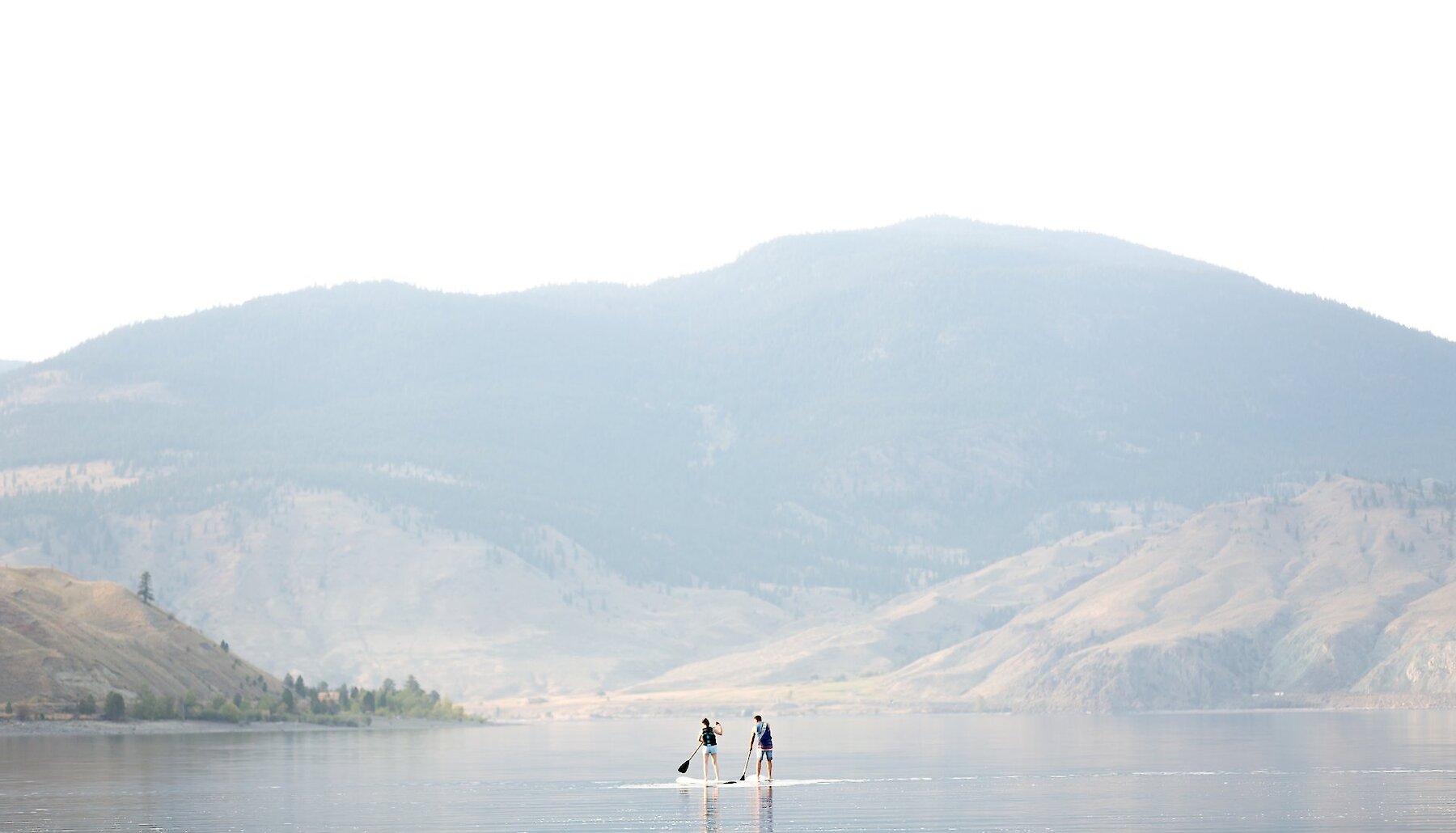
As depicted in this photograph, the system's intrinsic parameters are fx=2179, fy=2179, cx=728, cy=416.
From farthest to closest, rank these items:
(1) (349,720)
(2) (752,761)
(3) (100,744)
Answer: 1. (1) (349,720)
2. (3) (100,744)
3. (2) (752,761)

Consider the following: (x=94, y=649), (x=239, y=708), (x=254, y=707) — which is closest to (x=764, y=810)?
(x=94, y=649)

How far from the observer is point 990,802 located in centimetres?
7862

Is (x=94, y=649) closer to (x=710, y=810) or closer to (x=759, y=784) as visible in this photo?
(x=759, y=784)

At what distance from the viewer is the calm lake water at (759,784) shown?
234ft

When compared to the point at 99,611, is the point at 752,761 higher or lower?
lower

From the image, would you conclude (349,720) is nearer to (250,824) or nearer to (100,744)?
(100,744)

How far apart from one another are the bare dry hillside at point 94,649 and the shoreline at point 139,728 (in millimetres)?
3947

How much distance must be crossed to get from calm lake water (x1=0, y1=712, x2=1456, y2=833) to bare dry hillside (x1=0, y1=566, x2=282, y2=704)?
→ 34.0ft

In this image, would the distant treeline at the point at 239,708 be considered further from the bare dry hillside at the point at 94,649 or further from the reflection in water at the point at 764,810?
the reflection in water at the point at 764,810

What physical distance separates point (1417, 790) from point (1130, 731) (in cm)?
7627

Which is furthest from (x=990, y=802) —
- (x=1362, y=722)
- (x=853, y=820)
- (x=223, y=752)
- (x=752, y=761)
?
(x=1362, y=722)

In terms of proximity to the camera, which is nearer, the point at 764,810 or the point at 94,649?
the point at 764,810

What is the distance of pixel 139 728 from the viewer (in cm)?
14638

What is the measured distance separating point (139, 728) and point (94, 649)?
12733 millimetres
